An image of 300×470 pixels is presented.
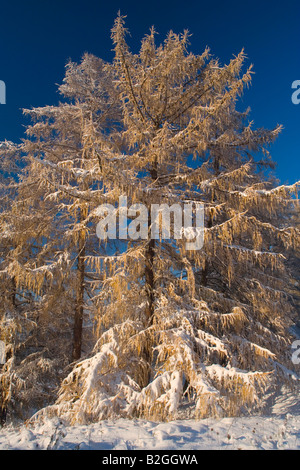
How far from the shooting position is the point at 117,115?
1012 centimetres

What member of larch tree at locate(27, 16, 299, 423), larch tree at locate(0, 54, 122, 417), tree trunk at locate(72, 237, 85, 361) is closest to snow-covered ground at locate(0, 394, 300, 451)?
larch tree at locate(27, 16, 299, 423)

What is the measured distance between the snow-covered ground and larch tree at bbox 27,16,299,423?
0.31m

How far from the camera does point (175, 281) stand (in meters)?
6.71

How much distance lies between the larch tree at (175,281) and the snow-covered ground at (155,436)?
1.03 feet

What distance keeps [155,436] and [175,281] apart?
334 cm

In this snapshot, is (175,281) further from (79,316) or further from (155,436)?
(79,316)

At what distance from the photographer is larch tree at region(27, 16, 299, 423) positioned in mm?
5047

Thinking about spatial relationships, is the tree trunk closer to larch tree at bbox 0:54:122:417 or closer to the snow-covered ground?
larch tree at bbox 0:54:122:417

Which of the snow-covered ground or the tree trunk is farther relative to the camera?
the tree trunk

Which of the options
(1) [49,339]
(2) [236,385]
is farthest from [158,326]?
(1) [49,339]

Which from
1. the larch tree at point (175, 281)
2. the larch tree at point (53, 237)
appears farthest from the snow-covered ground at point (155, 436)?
the larch tree at point (53, 237)

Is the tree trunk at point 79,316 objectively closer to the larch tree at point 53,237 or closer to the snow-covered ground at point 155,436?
the larch tree at point 53,237

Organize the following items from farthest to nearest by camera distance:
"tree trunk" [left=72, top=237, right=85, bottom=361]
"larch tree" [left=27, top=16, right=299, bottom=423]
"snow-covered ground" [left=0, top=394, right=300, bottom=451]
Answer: "tree trunk" [left=72, top=237, right=85, bottom=361]
"larch tree" [left=27, top=16, right=299, bottom=423]
"snow-covered ground" [left=0, top=394, right=300, bottom=451]

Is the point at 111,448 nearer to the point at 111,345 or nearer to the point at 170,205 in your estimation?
the point at 111,345
